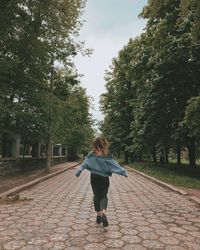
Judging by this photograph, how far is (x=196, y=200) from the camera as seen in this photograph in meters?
9.31

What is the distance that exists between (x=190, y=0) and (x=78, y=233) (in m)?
8.47

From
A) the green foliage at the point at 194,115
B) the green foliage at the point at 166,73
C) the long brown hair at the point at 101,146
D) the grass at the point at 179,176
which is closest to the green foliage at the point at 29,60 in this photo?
the green foliage at the point at 166,73

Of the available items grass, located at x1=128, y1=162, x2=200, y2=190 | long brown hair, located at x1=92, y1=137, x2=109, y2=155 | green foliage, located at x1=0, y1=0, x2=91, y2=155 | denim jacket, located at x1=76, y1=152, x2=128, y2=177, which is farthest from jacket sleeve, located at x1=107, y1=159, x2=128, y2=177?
green foliage, located at x1=0, y1=0, x2=91, y2=155

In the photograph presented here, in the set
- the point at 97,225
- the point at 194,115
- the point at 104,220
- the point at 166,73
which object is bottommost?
the point at 97,225

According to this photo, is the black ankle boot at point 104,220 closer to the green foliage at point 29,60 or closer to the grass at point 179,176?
the grass at point 179,176

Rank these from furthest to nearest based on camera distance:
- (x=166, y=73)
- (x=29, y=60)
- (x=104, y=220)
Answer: (x=166, y=73)
(x=29, y=60)
(x=104, y=220)

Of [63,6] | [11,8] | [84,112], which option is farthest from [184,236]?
[84,112]

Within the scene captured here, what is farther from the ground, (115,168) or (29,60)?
(29,60)

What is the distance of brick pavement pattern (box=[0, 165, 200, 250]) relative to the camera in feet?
16.8

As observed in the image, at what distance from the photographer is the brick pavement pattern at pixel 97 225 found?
511 cm

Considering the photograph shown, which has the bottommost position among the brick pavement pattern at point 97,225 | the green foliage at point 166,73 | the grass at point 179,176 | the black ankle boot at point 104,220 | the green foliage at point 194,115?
the brick pavement pattern at point 97,225

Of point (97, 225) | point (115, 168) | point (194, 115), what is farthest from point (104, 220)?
point (194, 115)

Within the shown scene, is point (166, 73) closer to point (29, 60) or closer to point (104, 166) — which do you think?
point (29, 60)

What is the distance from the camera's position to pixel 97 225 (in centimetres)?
631
